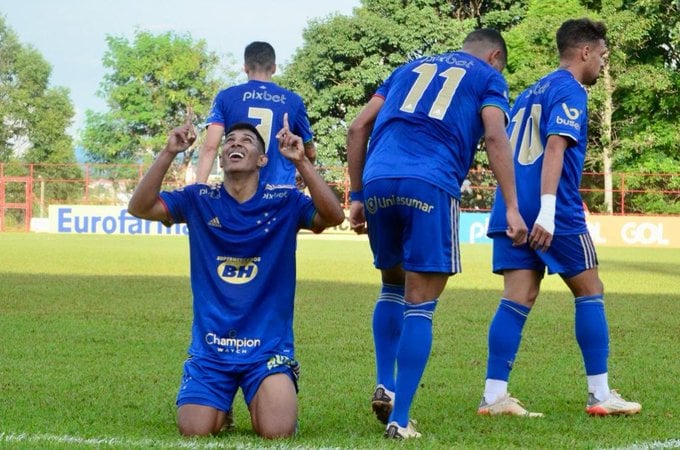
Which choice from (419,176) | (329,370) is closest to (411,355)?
(419,176)

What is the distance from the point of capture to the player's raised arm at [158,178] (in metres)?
5.02

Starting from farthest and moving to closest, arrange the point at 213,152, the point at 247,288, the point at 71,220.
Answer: the point at 71,220
the point at 213,152
the point at 247,288

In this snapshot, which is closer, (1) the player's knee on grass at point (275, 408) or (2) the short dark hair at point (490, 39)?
(1) the player's knee on grass at point (275, 408)

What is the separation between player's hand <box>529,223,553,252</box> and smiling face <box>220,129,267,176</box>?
1506 mm

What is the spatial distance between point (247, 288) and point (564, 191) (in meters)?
1.90

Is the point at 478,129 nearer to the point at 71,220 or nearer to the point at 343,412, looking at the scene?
the point at 343,412

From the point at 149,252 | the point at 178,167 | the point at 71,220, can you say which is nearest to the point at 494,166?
the point at 149,252

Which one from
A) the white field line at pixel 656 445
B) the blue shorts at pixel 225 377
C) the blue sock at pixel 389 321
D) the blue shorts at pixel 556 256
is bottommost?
the white field line at pixel 656 445

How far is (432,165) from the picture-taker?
17.6ft

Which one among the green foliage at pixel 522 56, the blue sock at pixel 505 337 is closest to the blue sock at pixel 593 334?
the blue sock at pixel 505 337

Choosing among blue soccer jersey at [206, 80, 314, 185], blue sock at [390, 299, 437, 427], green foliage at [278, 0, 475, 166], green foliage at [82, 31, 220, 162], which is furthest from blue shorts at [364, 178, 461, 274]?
green foliage at [82, 31, 220, 162]

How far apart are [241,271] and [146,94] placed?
80.7 meters

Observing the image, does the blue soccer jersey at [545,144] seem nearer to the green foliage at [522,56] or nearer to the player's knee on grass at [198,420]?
the player's knee on grass at [198,420]

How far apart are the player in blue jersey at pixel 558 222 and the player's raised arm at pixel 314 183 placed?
1.27m
